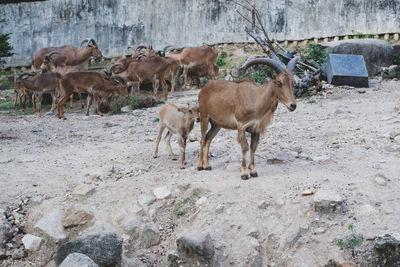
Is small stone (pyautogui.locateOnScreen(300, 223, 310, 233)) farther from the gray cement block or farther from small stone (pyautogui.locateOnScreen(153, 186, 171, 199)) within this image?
the gray cement block

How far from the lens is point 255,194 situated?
5949mm

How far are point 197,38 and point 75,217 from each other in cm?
1480

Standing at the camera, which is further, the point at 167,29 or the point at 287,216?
the point at 167,29

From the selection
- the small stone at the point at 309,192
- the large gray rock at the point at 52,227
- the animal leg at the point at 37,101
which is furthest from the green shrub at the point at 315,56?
the large gray rock at the point at 52,227

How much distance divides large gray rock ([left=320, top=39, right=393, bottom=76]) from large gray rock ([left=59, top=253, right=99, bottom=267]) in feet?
35.5

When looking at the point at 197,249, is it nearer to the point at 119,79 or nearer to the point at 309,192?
the point at 309,192

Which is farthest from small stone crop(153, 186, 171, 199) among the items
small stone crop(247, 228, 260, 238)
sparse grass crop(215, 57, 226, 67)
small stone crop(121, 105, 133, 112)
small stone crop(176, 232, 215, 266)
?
sparse grass crop(215, 57, 226, 67)

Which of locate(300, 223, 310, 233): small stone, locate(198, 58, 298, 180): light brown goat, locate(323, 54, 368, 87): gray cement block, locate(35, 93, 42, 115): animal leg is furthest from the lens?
locate(35, 93, 42, 115): animal leg

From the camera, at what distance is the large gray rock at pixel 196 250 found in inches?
198

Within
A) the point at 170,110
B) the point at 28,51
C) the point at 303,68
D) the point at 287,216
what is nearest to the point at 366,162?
the point at 287,216

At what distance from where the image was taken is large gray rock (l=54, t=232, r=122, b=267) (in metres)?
5.21

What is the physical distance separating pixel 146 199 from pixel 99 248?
4.04 feet

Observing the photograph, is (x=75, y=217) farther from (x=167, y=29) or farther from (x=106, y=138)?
(x=167, y=29)

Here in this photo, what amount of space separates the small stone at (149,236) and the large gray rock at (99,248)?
545 millimetres
